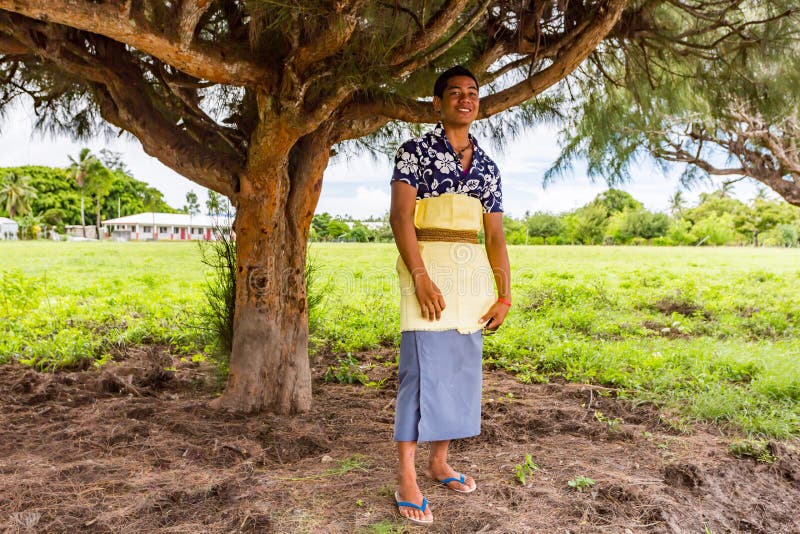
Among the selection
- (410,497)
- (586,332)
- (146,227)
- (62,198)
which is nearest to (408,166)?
(410,497)

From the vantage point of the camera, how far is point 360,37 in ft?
7.12

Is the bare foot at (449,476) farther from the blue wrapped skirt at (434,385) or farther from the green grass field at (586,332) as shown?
the green grass field at (586,332)

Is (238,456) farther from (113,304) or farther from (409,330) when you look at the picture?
(113,304)

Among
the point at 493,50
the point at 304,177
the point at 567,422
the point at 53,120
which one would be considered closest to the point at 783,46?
the point at 493,50

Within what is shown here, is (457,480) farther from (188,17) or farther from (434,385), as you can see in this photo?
(188,17)

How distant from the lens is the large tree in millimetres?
2219

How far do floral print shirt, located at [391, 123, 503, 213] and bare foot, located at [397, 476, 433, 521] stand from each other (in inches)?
35.1

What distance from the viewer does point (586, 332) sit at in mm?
5246

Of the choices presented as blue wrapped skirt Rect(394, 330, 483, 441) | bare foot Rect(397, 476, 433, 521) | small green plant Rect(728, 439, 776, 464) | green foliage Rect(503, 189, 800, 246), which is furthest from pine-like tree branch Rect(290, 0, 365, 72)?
green foliage Rect(503, 189, 800, 246)

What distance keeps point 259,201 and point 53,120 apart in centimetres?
197

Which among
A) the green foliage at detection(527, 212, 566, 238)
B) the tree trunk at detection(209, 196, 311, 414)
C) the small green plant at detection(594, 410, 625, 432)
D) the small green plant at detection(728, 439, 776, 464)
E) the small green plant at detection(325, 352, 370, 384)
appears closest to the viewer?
the small green plant at detection(728, 439, 776, 464)

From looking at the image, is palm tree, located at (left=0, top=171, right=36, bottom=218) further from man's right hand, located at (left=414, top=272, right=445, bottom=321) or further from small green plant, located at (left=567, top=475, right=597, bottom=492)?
small green plant, located at (left=567, top=475, right=597, bottom=492)

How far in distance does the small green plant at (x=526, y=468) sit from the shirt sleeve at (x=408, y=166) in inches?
43.3

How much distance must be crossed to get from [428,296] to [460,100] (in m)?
0.63
